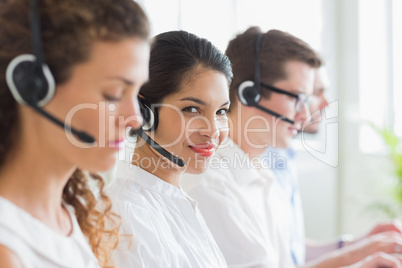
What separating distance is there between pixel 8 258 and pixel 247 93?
1263 mm

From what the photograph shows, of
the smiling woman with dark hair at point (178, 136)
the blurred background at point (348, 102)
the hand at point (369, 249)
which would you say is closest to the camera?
the smiling woman with dark hair at point (178, 136)

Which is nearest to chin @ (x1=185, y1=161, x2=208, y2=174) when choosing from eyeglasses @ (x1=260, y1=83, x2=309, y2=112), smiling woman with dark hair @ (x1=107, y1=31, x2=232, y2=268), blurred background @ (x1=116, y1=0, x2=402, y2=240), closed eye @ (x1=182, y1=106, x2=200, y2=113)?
smiling woman with dark hair @ (x1=107, y1=31, x2=232, y2=268)

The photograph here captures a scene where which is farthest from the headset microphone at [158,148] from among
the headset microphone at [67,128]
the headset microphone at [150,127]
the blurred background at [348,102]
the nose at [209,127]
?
the blurred background at [348,102]

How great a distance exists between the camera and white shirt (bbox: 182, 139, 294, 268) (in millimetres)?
1557

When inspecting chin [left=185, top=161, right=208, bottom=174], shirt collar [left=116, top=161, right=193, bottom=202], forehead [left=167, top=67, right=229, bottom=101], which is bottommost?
shirt collar [left=116, top=161, right=193, bottom=202]

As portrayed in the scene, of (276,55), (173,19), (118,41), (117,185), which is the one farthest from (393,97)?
(118,41)

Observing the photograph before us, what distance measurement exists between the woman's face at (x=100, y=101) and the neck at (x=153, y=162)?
1.63 ft

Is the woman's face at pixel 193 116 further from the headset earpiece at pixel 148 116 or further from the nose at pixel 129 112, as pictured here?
the nose at pixel 129 112

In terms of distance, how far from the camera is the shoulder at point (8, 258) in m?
0.69

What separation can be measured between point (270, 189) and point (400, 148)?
2101mm

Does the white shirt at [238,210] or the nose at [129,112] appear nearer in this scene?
the nose at [129,112]

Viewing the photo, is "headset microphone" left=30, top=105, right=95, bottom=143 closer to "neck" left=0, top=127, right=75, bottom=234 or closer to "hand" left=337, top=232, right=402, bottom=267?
"neck" left=0, top=127, right=75, bottom=234

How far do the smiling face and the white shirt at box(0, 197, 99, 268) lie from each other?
1213mm

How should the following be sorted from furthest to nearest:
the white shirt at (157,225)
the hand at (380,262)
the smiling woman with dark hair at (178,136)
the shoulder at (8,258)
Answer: the hand at (380,262)
the smiling woman with dark hair at (178,136)
the white shirt at (157,225)
the shoulder at (8,258)
